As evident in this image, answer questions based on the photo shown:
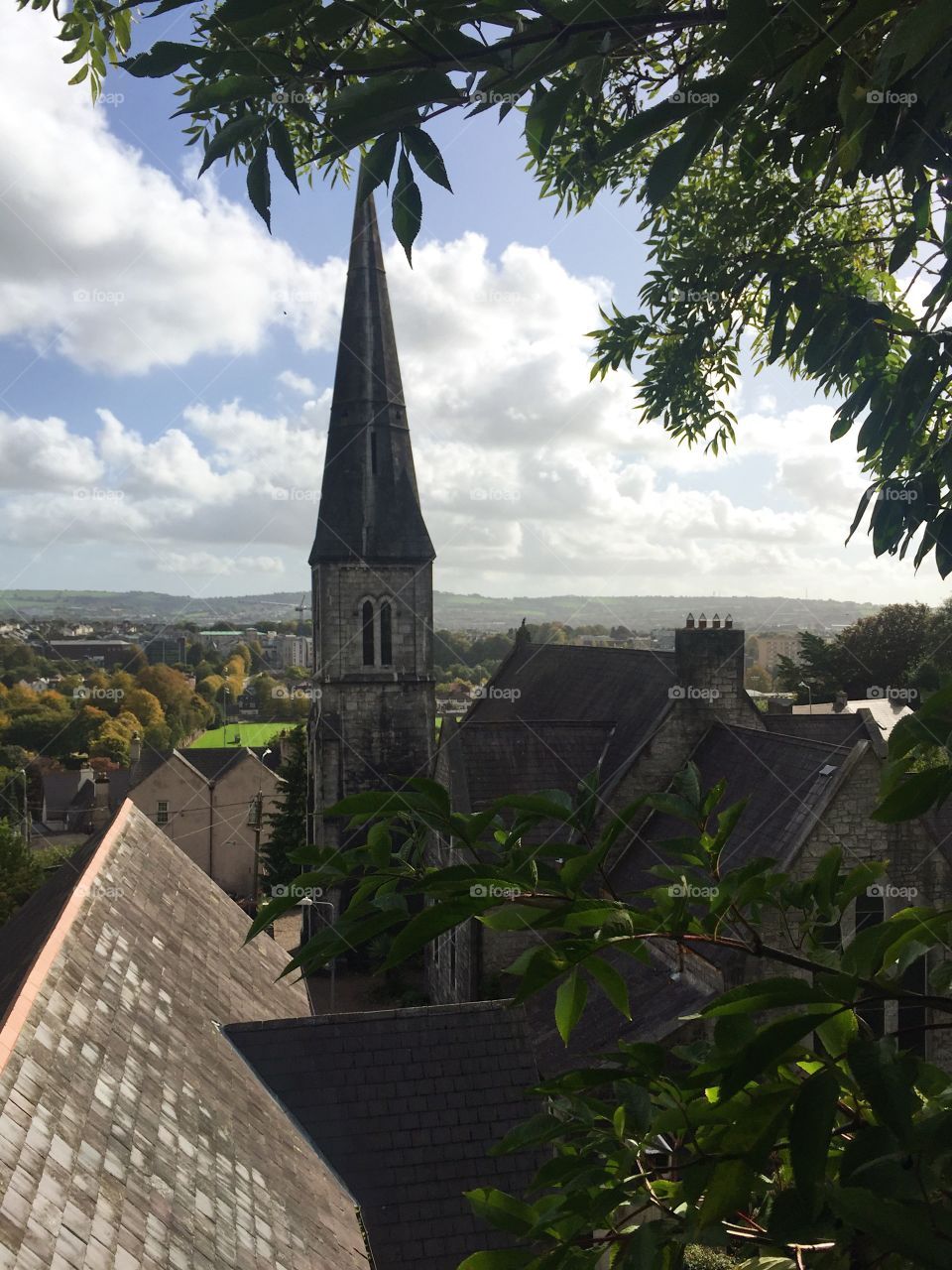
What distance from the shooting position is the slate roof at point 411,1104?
8.20 m

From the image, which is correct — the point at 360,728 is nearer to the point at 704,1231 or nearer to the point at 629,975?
the point at 629,975

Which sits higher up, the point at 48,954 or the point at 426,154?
the point at 426,154

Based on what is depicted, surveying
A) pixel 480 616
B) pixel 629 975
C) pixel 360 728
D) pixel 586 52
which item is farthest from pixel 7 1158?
pixel 480 616

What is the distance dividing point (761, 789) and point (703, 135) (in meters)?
14.2

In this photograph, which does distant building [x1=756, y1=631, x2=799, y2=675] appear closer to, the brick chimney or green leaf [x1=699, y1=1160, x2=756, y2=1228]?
the brick chimney

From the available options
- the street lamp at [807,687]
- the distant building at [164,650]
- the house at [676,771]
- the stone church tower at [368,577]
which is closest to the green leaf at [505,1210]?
the house at [676,771]

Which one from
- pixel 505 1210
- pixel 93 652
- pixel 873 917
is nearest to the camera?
pixel 505 1210

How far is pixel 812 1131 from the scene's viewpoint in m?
1.43

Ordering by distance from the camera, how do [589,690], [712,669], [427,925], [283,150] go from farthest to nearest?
1. [589,690]
2. [712,669]
3. [283,150]
4. [427,925]

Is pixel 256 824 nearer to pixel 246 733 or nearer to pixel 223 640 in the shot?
pixel 246 733

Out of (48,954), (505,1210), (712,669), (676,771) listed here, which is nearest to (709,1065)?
(505,1210)

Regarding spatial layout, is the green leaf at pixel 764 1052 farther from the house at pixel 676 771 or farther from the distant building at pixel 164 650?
the distant building at pixel 164 650

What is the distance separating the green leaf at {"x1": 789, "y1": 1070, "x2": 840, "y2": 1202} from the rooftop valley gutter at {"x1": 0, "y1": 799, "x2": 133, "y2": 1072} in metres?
6.28

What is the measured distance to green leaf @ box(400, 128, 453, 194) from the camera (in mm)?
2348
